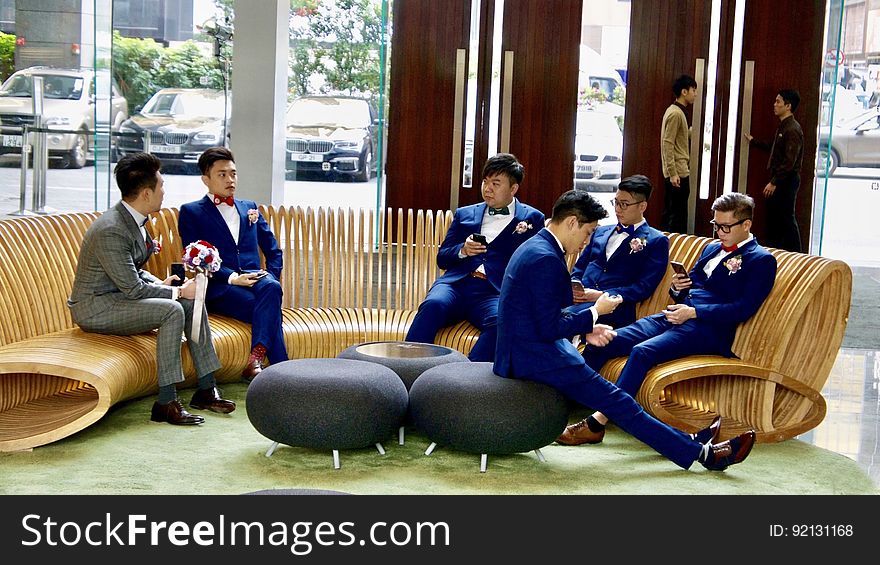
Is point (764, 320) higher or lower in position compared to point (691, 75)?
lower

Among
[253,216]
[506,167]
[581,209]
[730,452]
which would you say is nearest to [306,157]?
[253,216]

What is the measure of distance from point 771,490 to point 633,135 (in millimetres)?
5518

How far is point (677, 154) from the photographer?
932cm

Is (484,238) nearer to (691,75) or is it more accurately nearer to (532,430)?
(532,430)

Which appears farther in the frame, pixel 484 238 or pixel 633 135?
pixel 633 135

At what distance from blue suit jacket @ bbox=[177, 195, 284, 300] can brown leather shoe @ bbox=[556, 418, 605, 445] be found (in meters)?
2.20

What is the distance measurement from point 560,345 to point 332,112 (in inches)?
221

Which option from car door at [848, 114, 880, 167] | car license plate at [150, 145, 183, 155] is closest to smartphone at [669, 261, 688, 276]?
car license plate at [150, 145, 183, 155]

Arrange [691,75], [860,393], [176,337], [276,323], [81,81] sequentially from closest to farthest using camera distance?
1. [176,337]
2. [276,323]
3. [860,393]
4. [691,75]
5. [81,81]

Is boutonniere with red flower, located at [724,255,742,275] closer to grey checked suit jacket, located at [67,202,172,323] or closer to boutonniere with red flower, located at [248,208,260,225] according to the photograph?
boutonniere with red flower, located at [248,208,260,225]

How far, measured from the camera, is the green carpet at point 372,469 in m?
4.48

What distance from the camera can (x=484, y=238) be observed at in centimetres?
613

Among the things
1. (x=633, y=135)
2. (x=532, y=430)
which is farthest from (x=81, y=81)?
→ (x=532, y=430)

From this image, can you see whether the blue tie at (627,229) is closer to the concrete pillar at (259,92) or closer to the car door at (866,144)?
the concrete pillar at (259,92)
